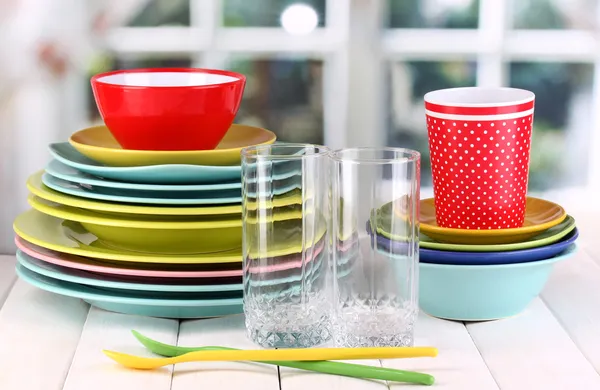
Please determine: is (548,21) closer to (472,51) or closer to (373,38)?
(472,51)

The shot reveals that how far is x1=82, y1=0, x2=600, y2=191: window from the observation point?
1427 millimetres

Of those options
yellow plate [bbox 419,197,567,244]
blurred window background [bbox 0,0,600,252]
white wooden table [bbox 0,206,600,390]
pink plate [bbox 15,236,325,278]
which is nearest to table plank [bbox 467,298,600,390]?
white wooden table [bbox 0,206,600,390]

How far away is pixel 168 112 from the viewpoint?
1.13 meters

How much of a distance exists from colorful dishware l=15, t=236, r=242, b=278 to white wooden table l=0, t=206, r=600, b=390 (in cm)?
6

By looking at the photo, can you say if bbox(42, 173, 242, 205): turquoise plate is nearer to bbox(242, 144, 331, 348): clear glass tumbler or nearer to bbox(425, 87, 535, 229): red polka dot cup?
bbox(242, 144, 331, 348): clear glass tumbler

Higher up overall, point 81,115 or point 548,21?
point 548,21

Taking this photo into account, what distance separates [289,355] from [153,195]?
270 mm

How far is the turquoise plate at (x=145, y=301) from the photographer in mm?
1091

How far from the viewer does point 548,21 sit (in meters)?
1.45

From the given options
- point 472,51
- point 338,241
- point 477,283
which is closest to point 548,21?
point 472,51

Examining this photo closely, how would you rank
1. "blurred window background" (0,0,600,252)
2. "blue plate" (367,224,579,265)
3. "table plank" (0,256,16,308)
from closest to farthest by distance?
"blue plate" (367,224,579,265) → "table plank" (0,256,16,308) → "blurred window background" (0,0,600,252)

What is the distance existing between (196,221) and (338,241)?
0.20m

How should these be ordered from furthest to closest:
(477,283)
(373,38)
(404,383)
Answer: (373,38) → (477,283) → (404,383)

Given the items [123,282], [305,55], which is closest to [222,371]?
[123,282]
